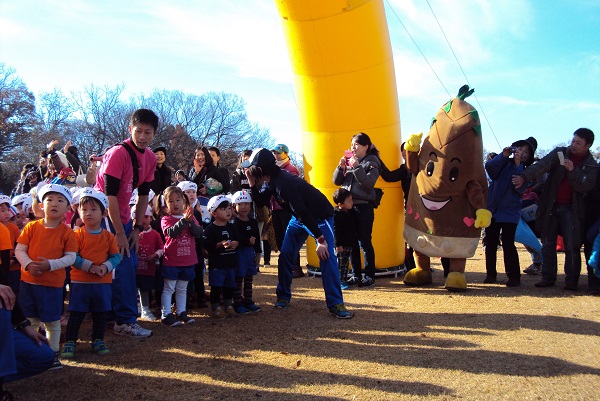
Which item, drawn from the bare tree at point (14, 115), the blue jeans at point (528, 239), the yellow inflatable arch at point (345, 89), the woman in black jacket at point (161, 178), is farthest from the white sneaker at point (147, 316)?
the bare tree at point (14, 115)

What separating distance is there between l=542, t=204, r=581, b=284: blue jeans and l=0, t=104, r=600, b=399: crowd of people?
0.04 ft

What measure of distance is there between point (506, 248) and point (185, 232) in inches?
172

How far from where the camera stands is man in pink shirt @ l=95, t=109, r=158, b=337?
4328 mm

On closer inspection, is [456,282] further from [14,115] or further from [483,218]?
[14,115]

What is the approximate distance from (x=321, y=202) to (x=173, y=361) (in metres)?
2.22

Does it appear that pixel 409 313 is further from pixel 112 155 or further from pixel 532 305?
pixel 112 155

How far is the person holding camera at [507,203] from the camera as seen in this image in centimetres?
696

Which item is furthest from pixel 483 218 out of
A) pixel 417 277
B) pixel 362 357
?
pixel 362 357

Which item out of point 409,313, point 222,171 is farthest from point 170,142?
point 409,313

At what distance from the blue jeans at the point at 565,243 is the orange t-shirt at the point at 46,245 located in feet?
19.3

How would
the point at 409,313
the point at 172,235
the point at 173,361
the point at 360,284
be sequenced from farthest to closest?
the point at 360,284, the point at 409,313, the point at 172,235, the point at 173,361

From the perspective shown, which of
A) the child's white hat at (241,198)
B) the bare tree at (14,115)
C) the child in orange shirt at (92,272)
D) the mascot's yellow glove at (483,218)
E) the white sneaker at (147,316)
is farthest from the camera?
the bare tree at (14,115)

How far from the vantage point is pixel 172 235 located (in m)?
5.09

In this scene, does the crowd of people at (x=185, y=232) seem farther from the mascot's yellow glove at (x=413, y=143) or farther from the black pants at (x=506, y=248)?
the mascot's yellow glove at (x=413, y=143)
